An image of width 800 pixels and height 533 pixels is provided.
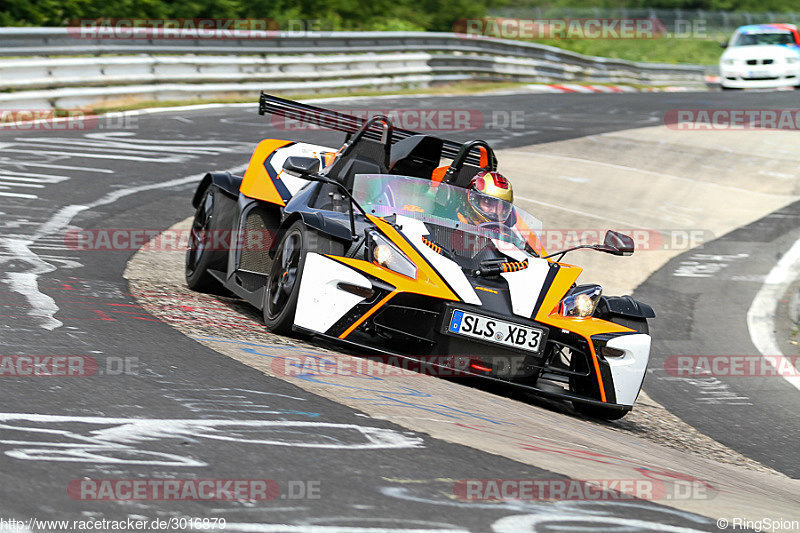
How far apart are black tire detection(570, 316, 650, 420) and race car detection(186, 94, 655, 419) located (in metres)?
0.01

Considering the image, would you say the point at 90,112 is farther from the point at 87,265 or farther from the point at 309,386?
the point at 309,386

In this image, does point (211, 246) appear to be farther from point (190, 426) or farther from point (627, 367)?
point (190, 426)

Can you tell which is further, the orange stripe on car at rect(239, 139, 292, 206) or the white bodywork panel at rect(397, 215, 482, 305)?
the orange stripe on car at rect(239, 139, 292, 206)

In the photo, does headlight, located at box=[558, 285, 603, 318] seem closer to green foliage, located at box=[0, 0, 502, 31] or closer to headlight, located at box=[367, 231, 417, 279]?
headlight, located at box=[367, 231, 417, 279]

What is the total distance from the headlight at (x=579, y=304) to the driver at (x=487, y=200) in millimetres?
1039

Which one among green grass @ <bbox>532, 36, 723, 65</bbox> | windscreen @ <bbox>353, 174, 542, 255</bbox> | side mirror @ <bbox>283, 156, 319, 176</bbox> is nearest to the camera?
windscreen @ <bbox>353, 174, 542, 255</bbox>

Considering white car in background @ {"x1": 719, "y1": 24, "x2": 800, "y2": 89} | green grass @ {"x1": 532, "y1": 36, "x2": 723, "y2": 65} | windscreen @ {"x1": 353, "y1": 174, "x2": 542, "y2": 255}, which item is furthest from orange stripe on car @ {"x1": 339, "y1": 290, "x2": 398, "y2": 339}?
green grass @ {"x1": 532, "y1": 36, "x2": 723, "y2": 65}

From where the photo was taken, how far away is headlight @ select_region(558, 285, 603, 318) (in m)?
6.79

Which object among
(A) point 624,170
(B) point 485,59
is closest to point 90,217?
(A) point 624,170

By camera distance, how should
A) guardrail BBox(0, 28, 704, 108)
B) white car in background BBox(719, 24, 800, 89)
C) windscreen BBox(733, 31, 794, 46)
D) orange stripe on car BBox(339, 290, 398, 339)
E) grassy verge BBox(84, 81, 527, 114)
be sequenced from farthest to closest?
windscreen BBox(733, 31, 794, 46) → white car in background BBox(719, 24, 800, 89) → grassy verge BBox(84, 81, 527, 114) → guardrail BBox(0, 28, 704, 108) → orange stripe on car BBox(339, 290, 398, 339)

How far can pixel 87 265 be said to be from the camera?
8.48 m

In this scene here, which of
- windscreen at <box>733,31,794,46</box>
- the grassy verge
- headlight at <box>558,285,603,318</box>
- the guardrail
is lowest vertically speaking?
headlight at <box>558,285,603,318</box>

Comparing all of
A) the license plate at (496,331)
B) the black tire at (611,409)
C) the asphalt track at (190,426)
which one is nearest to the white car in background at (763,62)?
the asphalt track at (190,426)

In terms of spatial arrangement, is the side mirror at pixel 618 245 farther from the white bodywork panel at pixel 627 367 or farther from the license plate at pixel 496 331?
the license plate at pixel 496 331
